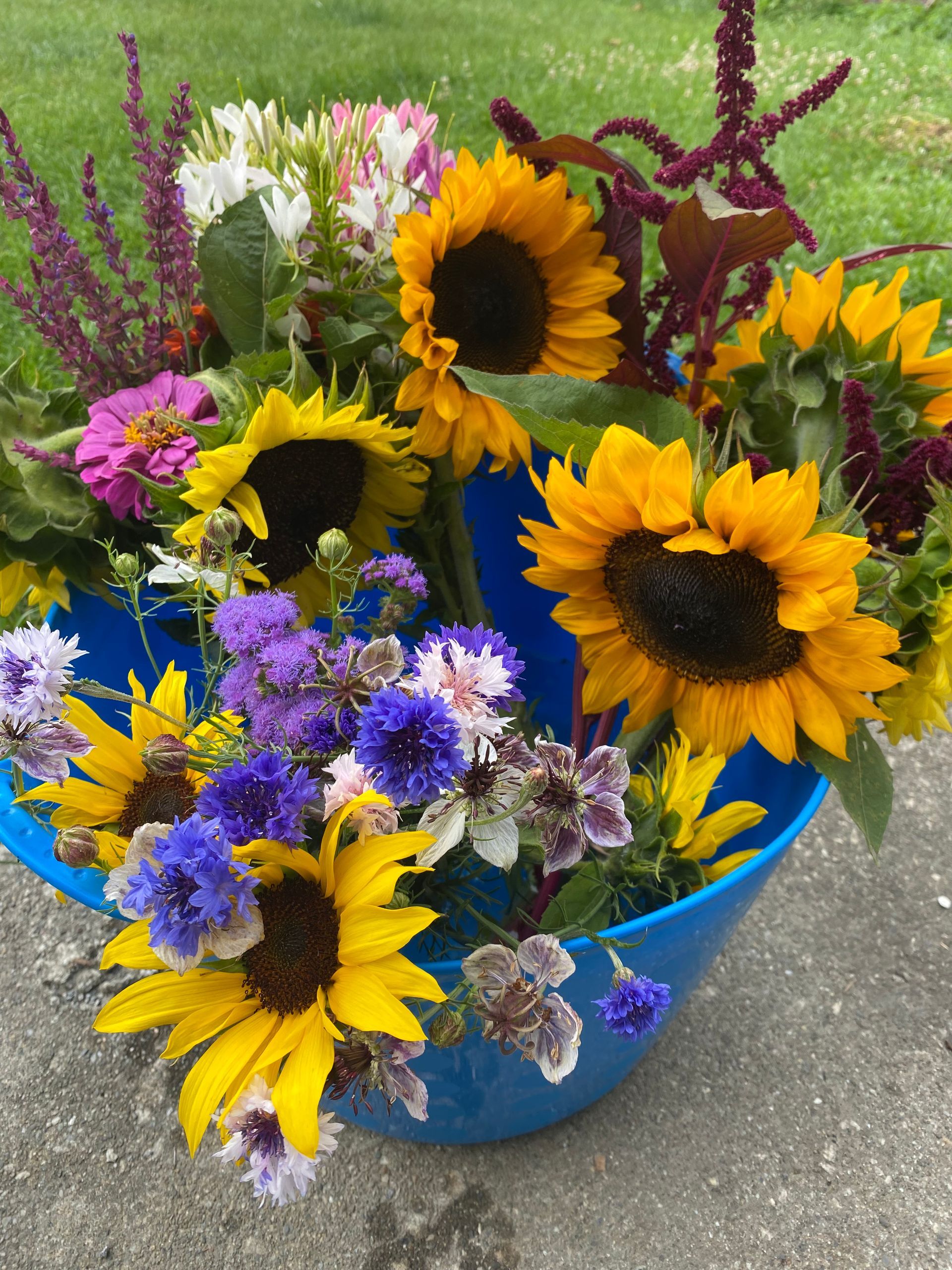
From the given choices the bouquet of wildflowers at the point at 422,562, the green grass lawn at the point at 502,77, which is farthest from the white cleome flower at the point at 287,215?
the green grass lawn at the point at 502,77

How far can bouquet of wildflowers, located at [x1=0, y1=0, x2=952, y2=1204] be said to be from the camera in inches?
16.1

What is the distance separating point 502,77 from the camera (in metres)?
2.92

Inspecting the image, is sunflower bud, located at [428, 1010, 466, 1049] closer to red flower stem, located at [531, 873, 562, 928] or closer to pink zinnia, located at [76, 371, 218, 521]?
red flower stem, located at [531, 873, 562, 928]

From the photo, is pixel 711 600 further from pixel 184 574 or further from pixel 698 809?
pixel 184 574

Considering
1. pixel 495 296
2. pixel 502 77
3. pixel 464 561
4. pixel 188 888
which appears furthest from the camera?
pixel 502 77

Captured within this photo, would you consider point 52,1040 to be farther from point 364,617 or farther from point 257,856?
point 257,856

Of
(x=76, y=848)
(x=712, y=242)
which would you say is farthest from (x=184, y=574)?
(x=712, y=242)

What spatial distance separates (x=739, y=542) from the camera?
1.61 feet

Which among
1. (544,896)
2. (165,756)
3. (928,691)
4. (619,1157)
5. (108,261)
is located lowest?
(619,1157)

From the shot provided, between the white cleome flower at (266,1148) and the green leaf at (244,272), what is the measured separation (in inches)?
18.3

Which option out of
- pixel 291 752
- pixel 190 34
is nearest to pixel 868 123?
pixel 190 34

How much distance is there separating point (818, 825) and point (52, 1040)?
2.58 ft

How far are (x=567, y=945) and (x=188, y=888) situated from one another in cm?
21

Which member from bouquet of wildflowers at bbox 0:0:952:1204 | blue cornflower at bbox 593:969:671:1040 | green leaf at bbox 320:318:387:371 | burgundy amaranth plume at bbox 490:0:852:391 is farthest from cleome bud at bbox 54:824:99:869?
burgundy amaranth plume at bbox 490:0:852:391
